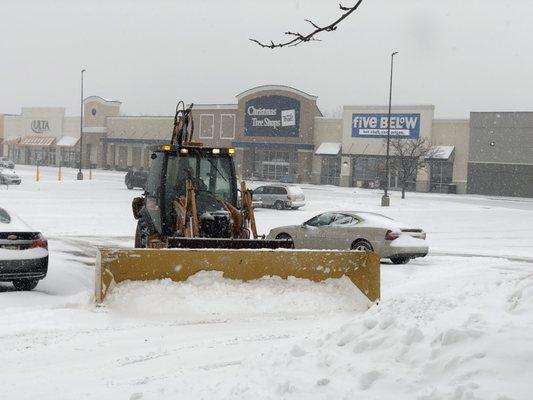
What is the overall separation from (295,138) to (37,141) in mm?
40738

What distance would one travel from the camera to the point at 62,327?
8.77 m

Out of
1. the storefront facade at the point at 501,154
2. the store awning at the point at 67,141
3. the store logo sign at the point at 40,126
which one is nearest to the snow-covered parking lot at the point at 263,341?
the storefront facade at the point at 501,154

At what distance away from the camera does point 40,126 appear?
97688mm

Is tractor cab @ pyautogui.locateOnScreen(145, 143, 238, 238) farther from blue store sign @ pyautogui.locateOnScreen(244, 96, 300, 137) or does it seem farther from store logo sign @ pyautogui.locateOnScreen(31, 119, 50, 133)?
store logo sign @ pyautogui.locateOnScreen(31, 119, 50, 133)

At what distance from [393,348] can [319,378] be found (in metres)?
0.73

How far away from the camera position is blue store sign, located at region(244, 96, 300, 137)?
241 feet

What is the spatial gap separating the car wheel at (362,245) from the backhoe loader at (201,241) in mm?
5630

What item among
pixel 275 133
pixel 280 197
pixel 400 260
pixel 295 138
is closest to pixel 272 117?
pixel 275 133

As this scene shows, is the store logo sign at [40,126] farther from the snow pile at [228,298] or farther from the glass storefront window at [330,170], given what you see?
the snow pile at [228,298]

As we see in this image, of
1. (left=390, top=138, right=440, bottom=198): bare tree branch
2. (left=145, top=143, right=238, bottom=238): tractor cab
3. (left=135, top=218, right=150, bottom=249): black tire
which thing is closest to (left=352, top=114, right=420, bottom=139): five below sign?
(left=390, top=138, right=440, bottom=198): bare tree branch

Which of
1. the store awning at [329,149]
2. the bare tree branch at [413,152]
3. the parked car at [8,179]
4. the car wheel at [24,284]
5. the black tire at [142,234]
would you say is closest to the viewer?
the car wheel at [24,284]

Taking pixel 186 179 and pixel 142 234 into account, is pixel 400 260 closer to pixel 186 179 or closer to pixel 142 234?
pixel 142 234

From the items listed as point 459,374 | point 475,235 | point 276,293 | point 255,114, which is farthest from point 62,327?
point 255,114

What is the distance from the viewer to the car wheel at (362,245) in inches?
696
